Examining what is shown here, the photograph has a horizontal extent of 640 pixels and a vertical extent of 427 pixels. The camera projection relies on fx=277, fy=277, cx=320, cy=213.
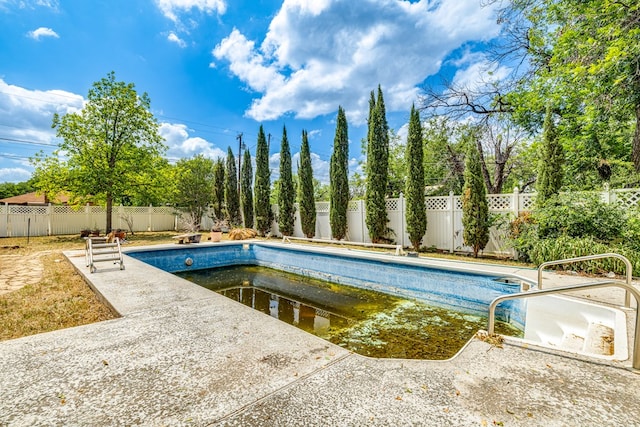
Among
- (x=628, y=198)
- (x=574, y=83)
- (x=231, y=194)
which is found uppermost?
Answer: (x=574, y=83)

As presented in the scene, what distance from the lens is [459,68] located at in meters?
11.4

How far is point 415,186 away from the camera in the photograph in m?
10.1

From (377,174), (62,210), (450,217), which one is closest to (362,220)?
(377,174)

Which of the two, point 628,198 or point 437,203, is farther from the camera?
point 437,203

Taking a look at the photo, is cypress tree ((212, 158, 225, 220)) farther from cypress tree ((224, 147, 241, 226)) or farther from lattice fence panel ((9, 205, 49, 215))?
lattice fence panel ((9, 205, 49, 215))

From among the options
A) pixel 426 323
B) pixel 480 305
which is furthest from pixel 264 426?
pixel 480 305

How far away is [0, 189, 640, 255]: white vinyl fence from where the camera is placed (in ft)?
27.7

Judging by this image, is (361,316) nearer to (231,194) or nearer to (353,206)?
(353,206)

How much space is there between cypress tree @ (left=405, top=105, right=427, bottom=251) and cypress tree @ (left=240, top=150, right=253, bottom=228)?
10.5 metres

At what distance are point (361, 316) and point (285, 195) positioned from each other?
10.7 meters

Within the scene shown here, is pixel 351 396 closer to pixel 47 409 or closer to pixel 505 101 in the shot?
pixel 47 409

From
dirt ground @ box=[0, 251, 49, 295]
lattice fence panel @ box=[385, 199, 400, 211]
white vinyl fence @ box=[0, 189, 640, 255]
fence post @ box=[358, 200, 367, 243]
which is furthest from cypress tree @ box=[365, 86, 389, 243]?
dirt ground @ box=[0, 251, 49, 295]

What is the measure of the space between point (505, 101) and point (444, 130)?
2.49 m

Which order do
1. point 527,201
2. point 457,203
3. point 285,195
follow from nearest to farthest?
point 527,201
point 457,203
point 285,195
